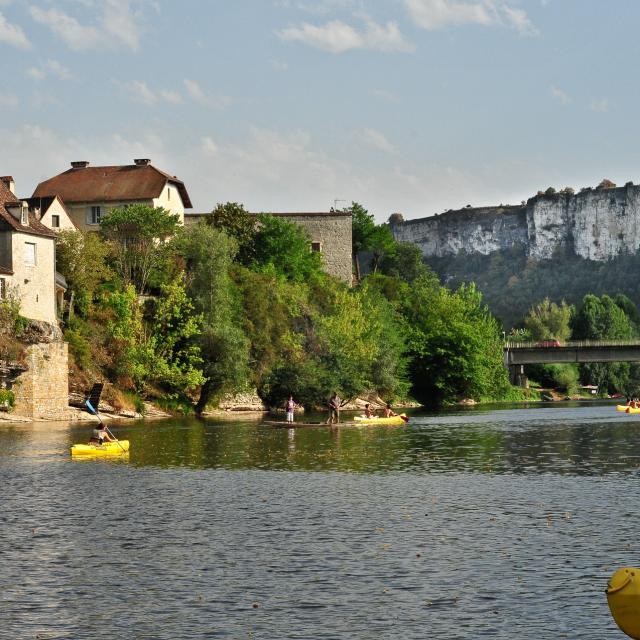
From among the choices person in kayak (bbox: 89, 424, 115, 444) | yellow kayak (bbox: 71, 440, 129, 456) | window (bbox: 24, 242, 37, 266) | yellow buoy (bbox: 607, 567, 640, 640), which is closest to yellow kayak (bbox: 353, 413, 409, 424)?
window (bbox: 24, 242, 37, 266)

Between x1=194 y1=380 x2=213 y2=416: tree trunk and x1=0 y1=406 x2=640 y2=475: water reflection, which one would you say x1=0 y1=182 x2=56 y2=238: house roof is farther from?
x1=194 y1=380 x2=213 y2=416: tree trunk

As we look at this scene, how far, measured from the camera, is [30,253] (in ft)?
227

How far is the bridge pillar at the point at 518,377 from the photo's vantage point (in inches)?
5251

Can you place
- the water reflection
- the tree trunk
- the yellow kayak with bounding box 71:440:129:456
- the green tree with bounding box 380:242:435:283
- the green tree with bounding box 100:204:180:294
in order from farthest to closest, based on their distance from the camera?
1. the green tree with bounding box 380:242:435:283
2. the green tree with bounding box 100:204:180:294
3. the tree trunk
4. the yellow kayak with bounding box 71:440:129:456
5. the water reflection

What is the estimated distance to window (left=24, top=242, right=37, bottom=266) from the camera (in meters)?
68.9

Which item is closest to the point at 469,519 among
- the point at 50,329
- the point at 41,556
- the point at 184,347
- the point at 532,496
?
the point at 532,496

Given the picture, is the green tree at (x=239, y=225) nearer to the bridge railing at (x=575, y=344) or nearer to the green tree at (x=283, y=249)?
the green tree at (x=283, y=249)

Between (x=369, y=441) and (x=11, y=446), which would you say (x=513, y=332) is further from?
(x=11, y=446)

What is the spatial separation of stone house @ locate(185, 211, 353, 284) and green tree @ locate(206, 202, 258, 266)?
34.9 feet

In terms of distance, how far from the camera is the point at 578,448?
158ft

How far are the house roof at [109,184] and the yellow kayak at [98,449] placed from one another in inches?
2116

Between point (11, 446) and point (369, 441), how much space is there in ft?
53.9

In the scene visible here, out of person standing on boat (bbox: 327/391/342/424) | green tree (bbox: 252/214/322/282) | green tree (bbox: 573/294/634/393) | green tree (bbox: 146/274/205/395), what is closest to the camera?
person standing on boat (bbox: 327/391/342/424)

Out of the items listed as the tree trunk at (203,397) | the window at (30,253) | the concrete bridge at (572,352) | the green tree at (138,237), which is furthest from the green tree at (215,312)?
the concrete bridge at (572,352)
